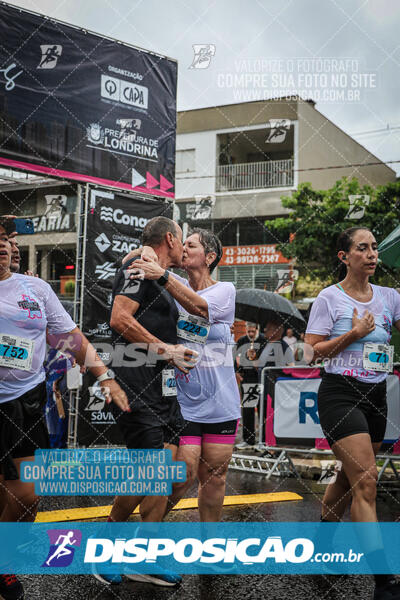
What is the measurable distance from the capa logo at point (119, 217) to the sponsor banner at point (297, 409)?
2999 millimetres

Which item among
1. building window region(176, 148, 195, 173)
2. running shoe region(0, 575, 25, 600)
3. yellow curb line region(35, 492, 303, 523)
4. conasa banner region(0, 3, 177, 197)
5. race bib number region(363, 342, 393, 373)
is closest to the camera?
running shoe region(0, 575, 25, 600)

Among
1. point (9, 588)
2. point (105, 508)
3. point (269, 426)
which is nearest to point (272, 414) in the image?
point (269, 426)

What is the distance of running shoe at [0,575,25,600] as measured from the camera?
115 inches

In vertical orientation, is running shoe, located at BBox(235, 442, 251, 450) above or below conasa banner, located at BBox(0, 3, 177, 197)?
below

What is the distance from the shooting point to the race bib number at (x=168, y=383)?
11.5 ft

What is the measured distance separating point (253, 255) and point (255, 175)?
476 centimetres

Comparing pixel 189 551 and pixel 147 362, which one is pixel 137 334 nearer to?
pixel 147 362

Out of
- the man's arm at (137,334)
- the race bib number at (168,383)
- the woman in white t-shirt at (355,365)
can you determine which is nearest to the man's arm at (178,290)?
the man's arm at (137,334)

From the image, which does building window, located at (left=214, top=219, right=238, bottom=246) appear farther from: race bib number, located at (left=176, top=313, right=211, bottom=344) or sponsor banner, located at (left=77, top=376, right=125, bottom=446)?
race bib number, located at (left=176, top=313, right=211, bottom=344)

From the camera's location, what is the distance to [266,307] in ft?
36.0

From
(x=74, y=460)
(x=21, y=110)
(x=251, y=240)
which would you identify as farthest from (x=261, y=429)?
(x=251, y=240)

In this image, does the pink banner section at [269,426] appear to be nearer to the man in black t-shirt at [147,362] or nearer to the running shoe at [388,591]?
the man in black t-shirt at [147,362]

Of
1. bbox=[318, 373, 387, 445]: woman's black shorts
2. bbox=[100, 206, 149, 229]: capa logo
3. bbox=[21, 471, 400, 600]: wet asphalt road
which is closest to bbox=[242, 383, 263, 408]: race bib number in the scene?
bbox=[100, 206, 149, 229]: capa logo

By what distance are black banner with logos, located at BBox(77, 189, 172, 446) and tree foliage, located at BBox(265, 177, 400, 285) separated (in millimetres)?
13682
